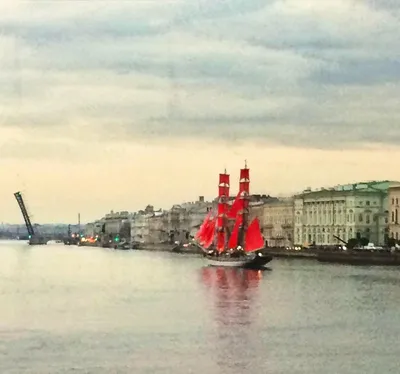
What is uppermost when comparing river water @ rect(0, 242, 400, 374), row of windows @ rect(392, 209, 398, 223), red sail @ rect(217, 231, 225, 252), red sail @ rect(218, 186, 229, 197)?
red sail @ rect(218, 186, 229, 197)

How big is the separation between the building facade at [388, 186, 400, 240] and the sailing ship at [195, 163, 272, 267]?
35.8 feet

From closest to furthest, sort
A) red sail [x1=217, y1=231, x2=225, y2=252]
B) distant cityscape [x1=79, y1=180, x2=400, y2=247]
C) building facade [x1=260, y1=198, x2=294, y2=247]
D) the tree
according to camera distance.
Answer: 1. red sail [x1=217, y1=231, x2=225, y2=252]
2. the tree
3. distant cityscape [x1=79, y1=180, x2=400, y2=247]
4. building facade [x1=260, y1=198, x2=294, y2=247]

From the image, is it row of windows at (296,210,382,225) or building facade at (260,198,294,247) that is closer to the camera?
row of windows at (296,210,382,225)

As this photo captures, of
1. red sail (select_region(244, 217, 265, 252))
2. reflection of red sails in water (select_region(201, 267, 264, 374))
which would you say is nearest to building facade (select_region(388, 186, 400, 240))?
red sail (select_region(244, 217, 265, 252))

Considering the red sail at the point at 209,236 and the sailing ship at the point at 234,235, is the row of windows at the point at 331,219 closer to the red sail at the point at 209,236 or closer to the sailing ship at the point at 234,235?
the sailing ship at the point at 234,235

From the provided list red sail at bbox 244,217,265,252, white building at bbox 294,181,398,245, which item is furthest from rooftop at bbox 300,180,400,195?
red sail at bbox 244,217,265,252

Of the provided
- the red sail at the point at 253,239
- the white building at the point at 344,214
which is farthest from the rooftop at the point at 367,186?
the red sail at the point at 253,239

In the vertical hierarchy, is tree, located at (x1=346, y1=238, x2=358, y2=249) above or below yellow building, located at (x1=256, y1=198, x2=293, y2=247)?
below

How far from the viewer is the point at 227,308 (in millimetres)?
32000

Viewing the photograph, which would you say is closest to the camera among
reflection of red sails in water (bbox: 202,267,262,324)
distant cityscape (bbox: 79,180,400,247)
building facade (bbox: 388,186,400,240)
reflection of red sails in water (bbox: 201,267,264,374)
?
reflection of red sails in water (bbox: 201,267,264,374)

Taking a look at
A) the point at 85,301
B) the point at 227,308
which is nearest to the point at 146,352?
the point at 227,308

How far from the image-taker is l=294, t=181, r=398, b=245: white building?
84.3 meters

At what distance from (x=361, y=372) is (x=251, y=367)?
1.86 metres

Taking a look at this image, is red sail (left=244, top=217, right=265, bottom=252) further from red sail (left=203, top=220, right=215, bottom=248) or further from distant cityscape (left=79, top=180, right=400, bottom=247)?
distant cityscape (left=79, top=180, right=400, bottom=247)
